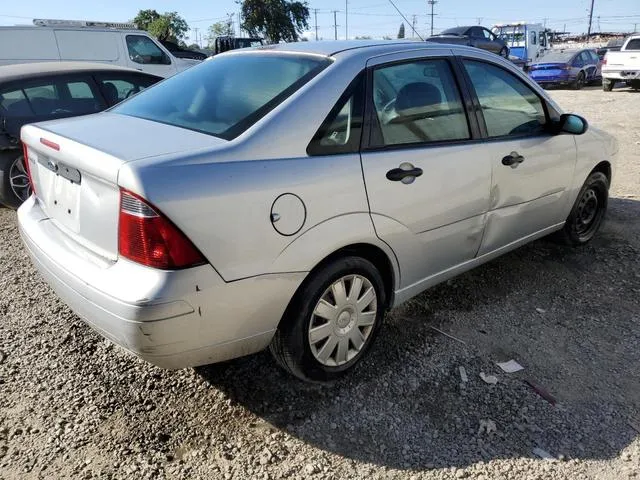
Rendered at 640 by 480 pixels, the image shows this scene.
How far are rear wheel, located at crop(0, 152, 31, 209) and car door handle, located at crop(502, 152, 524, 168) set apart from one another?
450 cm

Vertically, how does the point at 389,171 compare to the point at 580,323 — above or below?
above

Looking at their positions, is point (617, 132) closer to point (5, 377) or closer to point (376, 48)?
point (376, 48)

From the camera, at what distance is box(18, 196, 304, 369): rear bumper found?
207 cm

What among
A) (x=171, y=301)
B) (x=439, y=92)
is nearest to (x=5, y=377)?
(x=171, y=301)

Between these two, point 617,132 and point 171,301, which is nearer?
point 171,301

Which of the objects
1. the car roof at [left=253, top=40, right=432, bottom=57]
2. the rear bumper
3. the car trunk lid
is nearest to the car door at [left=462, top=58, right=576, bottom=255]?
the car roof at [left=253, top=40, right=432, bottom=57]

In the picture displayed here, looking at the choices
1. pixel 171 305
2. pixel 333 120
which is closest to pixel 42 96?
pixel 333 120

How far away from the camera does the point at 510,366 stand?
299 centimetres

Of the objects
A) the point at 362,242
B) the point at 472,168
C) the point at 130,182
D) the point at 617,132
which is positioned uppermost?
the point at 130,182

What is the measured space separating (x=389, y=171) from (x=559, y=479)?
60.4 inches

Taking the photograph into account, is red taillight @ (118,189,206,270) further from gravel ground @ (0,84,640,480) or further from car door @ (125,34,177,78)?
car door @ (125,34,177,78)

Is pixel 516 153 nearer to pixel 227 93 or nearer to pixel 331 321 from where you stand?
pixel 331 321

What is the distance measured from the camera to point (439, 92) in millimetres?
3117

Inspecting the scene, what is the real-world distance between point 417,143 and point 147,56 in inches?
425
